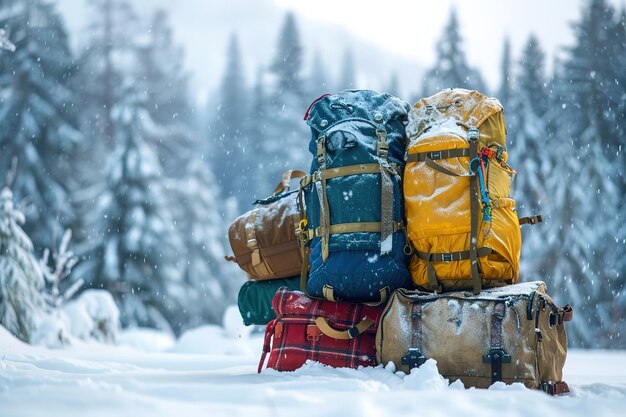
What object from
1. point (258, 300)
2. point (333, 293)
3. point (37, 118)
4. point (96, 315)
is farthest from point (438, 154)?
point (37, 118)

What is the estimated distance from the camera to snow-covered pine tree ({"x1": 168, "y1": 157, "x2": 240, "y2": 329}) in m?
27.3

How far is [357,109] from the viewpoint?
4809 mm

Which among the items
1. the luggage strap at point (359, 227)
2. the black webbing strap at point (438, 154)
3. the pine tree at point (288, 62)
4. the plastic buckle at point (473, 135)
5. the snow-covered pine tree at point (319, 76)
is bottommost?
the luggage strap at point (359, 227)

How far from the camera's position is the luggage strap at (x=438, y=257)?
4.29 meters

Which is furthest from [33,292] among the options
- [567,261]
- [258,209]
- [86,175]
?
[567,261]

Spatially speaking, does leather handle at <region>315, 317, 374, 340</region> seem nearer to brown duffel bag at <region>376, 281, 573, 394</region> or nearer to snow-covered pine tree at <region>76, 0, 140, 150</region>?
brown duffel bag at <region>376, 281, 573, 394</region>

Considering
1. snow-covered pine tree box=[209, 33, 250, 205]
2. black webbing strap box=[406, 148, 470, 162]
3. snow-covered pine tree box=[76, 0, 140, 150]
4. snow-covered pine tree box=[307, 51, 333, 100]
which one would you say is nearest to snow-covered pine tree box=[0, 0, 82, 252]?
snow-covered pine tree box=[76, 0, 140, 150]

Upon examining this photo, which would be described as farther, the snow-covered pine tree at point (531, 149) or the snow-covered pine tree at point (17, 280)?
the snow-covered pine tree at point (531, 149)

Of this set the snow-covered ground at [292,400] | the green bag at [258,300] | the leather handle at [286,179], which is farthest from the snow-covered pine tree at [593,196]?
the snow-covered ground at [292,400]

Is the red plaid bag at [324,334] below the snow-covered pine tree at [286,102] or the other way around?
below

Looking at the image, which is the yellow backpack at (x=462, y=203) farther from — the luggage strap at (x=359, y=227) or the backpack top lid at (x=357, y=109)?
the backpack top lid at (x=357, y=109)

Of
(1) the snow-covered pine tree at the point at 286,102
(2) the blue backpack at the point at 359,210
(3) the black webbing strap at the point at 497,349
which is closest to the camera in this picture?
(3) the black webbing strap at the point at 497,349

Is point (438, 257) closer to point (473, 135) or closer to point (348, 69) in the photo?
point (473, 135)

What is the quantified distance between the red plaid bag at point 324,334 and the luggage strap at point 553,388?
1110 millimetres
